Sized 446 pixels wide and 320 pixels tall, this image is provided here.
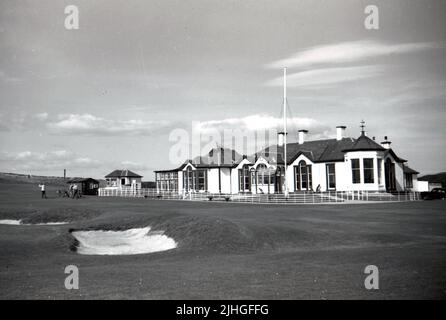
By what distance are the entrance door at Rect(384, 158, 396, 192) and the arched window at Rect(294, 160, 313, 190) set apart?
337 inches

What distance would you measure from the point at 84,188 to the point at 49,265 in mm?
55325

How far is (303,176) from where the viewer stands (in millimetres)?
53000

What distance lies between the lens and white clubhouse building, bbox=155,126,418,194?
46.5 meters

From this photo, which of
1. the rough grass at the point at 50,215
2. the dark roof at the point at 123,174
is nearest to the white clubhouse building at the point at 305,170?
the dark roof at the point at 123,174

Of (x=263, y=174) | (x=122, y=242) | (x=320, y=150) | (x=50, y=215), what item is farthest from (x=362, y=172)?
(x=50, y=215)

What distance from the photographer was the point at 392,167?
48.6 m

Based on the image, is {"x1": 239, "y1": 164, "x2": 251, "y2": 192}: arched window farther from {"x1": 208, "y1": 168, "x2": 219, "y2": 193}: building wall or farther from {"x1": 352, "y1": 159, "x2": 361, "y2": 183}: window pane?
{"x1": 352, "y1": 159, "x2": 361, "y2": 183}: window pane

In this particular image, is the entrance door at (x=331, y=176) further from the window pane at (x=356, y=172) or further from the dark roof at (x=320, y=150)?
the window pane at (x=356, y=172)

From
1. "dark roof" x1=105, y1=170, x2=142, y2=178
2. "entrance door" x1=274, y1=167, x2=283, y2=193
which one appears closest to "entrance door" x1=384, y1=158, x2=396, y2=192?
"entrance door" x1=274, y1=167, x2=283, y2=193

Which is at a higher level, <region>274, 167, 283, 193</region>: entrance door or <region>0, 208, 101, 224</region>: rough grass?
<region>274, 167, 283, 193</region>: entrance door

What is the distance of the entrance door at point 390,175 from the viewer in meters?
47.1

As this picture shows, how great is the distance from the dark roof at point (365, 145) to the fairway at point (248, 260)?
17558mm

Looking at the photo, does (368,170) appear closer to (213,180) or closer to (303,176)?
(303,176)

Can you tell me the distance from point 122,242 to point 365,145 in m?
30.6
